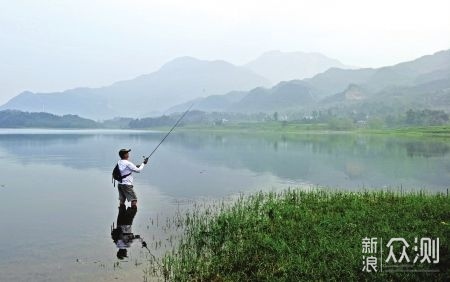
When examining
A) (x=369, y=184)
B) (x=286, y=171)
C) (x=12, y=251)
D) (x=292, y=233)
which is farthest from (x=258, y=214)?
(x=286, y=171)

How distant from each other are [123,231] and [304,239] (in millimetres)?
9187

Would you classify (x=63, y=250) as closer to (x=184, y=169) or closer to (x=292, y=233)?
(x=292, y=233)

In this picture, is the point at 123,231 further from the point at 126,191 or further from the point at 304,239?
the point at 304,239

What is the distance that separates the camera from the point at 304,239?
1504 centimetres

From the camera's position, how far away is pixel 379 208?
1959 cm

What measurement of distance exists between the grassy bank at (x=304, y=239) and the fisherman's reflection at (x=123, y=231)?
2.30 metres

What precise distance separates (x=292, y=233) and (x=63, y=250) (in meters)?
9.18

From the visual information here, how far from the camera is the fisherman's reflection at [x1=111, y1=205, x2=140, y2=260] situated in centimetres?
1736

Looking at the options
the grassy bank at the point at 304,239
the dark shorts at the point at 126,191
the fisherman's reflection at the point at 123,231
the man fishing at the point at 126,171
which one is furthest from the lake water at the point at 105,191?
the grassy bank at the point at 304,239

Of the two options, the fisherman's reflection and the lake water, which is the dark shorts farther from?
the lake water

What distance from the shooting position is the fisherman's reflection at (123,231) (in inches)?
683

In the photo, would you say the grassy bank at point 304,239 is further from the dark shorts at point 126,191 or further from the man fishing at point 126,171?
the man fishing at point 126,171

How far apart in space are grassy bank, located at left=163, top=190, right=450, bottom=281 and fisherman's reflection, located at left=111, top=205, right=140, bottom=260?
7.53 ft

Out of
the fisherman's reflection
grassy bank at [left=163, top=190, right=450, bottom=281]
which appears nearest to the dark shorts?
the fisherman's reflection
